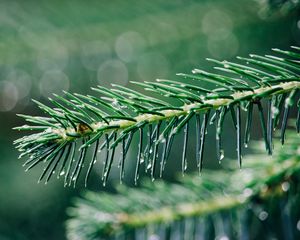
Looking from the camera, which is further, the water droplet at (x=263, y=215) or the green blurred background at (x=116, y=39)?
the green blurred background at (x=116, y=39)

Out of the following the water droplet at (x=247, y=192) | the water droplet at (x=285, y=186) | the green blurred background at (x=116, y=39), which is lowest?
the water droplet at (x=247, y=192)

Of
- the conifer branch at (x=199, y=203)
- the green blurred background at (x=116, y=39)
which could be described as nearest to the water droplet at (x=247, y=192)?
the conifer branch at (x=199, y=203)

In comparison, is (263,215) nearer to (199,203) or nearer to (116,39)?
(199,203)

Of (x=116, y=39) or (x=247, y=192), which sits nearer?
(x=247, y=192)

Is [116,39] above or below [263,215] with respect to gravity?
above

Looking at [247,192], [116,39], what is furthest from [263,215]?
[116,39]

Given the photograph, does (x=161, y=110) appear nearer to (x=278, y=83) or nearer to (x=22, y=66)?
(x=278, y=83)

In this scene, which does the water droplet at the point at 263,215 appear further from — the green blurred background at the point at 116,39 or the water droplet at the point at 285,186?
the green blurred background at the point at 116,39

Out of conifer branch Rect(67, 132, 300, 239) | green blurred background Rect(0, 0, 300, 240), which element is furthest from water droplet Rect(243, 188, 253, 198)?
green blurred background Rect(0, 0, 300, 240)

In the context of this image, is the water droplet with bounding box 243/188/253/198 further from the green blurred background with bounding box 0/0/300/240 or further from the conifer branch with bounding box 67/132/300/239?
the green blurred background with bounding box 0/0/300/240
